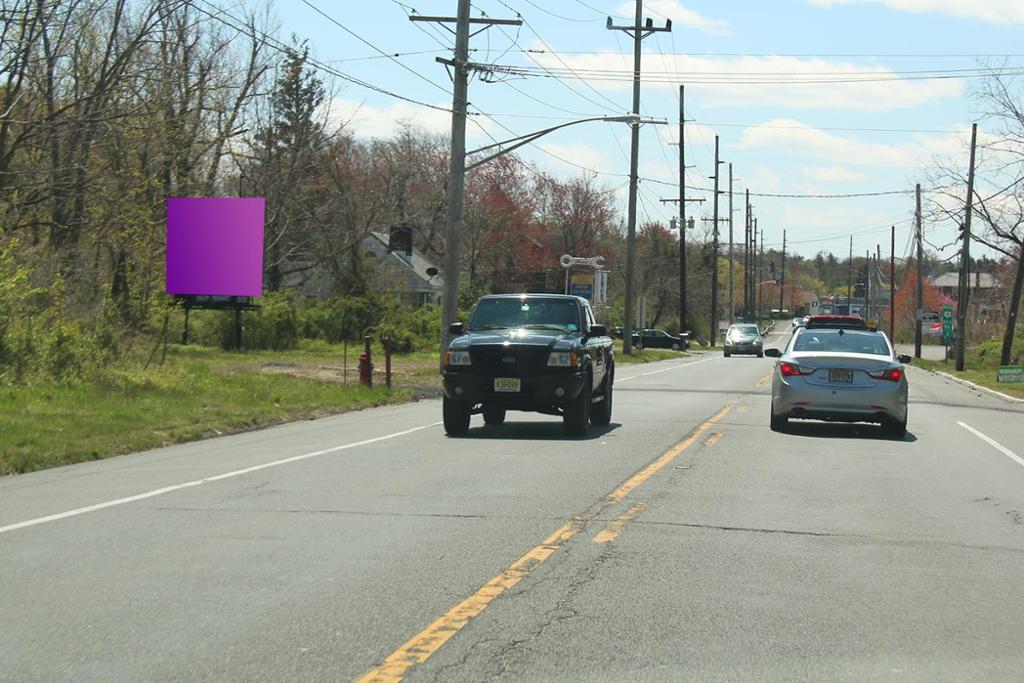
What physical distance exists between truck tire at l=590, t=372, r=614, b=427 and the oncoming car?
252 centimetres

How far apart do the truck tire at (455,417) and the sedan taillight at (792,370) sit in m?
4.73

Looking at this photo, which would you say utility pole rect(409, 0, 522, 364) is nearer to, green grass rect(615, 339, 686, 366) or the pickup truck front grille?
the pickup truck front grille

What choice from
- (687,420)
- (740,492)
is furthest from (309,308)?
(740,492)

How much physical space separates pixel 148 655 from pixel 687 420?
47.9 feet

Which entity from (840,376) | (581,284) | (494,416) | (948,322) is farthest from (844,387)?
(948,322)

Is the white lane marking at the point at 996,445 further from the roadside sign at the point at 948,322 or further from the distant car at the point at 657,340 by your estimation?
the distant car at the point at 657,340

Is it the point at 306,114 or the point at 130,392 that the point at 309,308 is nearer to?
the point at 306,114

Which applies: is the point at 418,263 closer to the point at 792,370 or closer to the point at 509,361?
the point at 792,370

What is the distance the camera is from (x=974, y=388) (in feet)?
124

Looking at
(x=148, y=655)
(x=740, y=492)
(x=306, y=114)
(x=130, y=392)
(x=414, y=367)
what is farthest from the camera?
(x=306, y=114)

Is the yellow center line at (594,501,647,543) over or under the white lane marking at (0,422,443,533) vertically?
over

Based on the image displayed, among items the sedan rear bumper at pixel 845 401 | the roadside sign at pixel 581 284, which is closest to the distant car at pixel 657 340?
the roadside sign at pixel 581 284

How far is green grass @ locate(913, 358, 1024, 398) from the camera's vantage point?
117 feet

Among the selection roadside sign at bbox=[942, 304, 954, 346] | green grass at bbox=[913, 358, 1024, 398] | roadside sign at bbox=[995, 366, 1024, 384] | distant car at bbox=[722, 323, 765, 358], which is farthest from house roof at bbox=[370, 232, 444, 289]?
roadside sign at bbox=[995, 366, 1024, 384]
